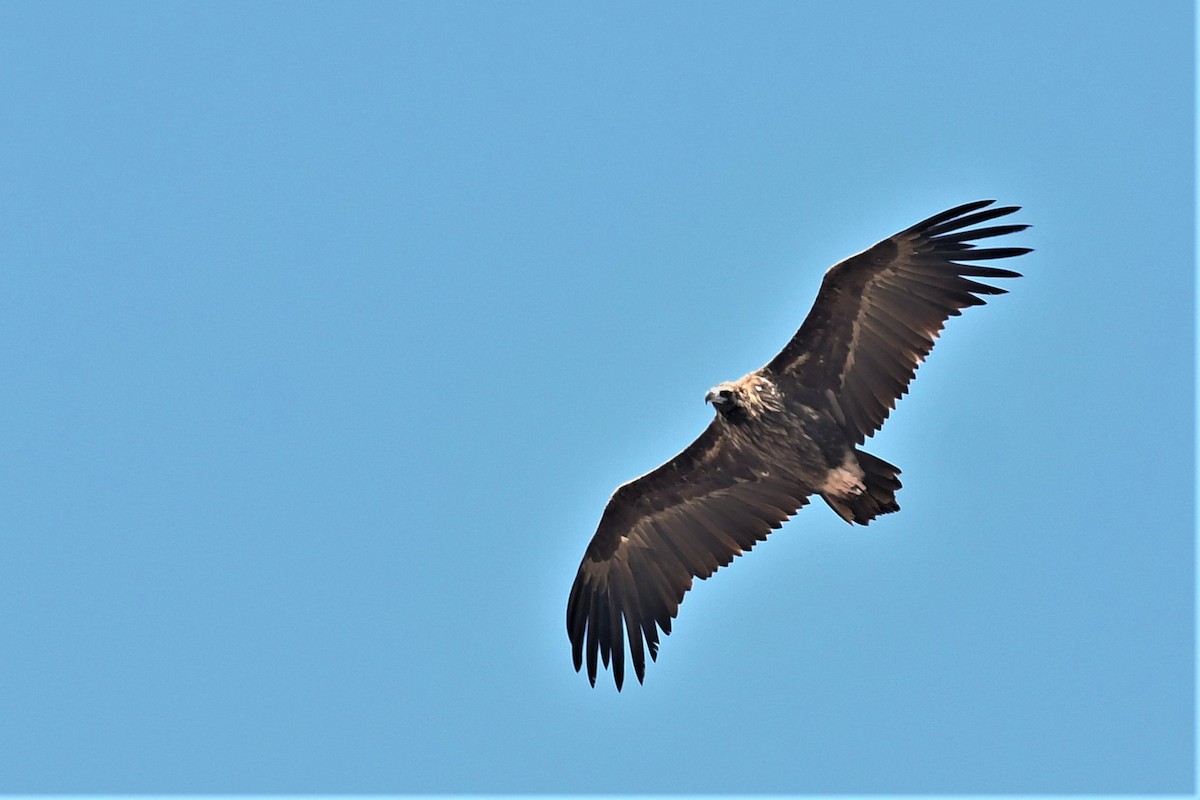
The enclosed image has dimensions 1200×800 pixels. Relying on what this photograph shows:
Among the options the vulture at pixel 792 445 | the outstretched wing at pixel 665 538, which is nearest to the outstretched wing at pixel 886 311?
the vulture at pixel 792 445

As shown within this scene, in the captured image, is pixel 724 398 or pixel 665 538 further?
pixel 665 538

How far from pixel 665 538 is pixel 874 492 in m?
3.67

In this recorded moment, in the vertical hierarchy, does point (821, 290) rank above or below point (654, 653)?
above

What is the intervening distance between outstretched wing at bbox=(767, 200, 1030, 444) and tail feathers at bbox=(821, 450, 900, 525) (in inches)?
21.7

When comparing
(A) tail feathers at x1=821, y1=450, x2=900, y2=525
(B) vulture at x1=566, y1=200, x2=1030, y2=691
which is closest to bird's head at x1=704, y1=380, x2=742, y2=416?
(B) vulture at x1=566, y1=200, x2=1030, y2=691

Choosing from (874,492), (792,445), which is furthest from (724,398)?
(874,492)

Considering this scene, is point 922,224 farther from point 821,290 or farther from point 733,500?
point 733,500

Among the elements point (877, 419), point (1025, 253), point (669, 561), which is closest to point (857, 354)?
point (877, 419)

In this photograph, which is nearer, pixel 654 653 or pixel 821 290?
pixel 821 290

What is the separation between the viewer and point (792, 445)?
25562mm

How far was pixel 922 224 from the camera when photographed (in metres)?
24.7

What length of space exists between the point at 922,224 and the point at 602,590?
749cm

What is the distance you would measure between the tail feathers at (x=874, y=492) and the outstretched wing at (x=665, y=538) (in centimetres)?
142

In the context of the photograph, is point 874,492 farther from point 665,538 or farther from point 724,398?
point 665,538
